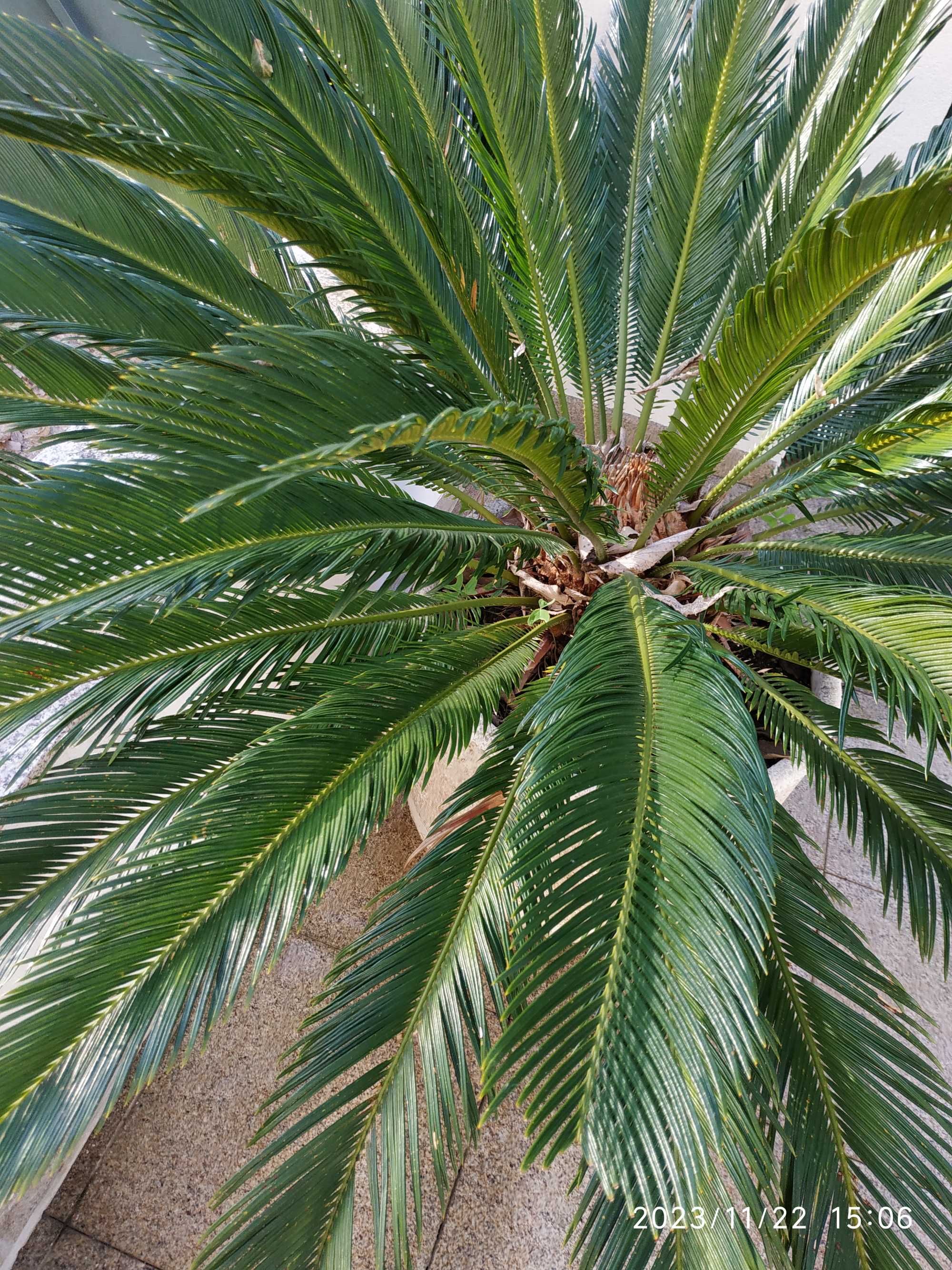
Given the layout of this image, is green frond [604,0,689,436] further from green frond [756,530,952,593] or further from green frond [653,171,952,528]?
green frond [756,530,952,593]

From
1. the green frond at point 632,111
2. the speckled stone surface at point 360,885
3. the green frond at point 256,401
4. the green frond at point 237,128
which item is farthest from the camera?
the speckled stone surface at point 360,885

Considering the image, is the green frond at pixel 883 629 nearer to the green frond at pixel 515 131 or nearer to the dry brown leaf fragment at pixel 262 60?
the green frond at pixel 515 131

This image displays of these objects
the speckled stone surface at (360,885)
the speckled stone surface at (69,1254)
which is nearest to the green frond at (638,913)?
the speckled stone surface at (360,885)

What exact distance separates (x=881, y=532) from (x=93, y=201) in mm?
1091

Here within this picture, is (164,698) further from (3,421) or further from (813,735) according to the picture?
(813,735)

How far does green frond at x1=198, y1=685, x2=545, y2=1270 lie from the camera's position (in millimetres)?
606

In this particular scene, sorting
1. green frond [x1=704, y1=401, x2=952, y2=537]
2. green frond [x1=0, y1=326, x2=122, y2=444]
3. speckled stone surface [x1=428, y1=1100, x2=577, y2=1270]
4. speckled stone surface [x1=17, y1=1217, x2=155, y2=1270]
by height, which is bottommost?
speckled stone surface [x1=428, y1=1100, x2=577, y2=1270]

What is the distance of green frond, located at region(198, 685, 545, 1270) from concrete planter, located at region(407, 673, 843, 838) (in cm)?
13

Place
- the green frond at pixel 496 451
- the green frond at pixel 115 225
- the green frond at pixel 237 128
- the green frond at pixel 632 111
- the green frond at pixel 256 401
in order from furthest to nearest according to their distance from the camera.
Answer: the green frond at pixel 632 111 → the green frond at pixel 115 225 → the green frond at pixel 237 128 → the green frond at pixel 256 401 → the green frond at pixel 496 451

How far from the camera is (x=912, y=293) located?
83cm

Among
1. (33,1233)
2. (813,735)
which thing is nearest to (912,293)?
(813,735)

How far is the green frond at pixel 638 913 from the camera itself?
1.51ft

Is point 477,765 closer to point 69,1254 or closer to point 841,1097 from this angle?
point 841,1097
